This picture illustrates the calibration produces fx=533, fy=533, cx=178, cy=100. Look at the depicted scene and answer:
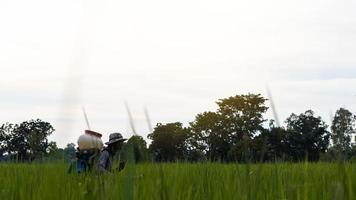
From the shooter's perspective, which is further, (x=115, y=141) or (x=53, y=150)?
(x=115, y=141)

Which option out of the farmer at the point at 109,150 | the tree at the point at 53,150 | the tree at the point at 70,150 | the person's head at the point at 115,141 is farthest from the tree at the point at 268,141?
the person's head at the point at 115,141

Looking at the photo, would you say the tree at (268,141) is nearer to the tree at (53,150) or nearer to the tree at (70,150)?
the tree at (70,150)

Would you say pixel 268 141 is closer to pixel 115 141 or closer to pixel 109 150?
pixel 115 141

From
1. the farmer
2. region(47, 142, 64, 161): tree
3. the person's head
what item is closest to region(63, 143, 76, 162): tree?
region(47, 142, 64, 161): tree

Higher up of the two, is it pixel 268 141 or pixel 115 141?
pixel 115 141

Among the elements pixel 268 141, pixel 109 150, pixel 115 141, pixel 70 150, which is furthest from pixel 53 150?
pixel 109 150

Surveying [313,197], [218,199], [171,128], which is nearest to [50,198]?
[218,199]

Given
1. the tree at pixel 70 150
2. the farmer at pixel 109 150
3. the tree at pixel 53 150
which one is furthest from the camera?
the farmer at pixel 109 150

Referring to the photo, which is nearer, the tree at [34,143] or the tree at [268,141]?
the tree at [268,141]

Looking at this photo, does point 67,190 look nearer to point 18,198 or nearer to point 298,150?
point 18,198

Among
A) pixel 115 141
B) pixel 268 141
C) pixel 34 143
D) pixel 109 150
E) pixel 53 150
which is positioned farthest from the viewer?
pixel 109 150

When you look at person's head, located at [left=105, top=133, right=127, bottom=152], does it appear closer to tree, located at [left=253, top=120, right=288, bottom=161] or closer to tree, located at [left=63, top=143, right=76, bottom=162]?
tree, located at [left=253, top=120, right=288, bottom=161]

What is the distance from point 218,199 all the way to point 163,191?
74 cm

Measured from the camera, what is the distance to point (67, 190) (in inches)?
84.2
